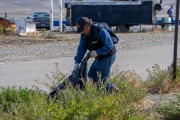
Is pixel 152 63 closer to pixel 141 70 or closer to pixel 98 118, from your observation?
pixel 141 70

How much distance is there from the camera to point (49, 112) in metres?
6.03

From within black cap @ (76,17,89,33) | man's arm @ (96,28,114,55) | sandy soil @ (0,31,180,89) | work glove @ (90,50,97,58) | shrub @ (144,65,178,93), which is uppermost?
black cap @ (76,17,89,33)

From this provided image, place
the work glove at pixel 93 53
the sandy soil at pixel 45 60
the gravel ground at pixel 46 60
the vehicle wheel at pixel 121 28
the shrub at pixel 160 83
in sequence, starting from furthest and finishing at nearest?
the vehicle wheel at pixel 121 28, the sandy soil at pixel 45 60, the gravel ground at pixel 46 60, the shrub at pixel 160 83, the work glove at pixel 93 53

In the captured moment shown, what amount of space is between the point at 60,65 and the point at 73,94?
9981 millimetres

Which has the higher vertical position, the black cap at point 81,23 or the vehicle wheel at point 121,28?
the black cap at point 81,23

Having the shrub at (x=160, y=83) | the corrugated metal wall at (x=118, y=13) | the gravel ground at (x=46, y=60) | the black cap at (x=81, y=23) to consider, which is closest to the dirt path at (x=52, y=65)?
the gravel ground at (x=46, y=60)

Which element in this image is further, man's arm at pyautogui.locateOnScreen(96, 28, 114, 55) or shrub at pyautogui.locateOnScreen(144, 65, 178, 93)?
shrub at pyautogui.locateOnScreen(144, 65, 178, 93)

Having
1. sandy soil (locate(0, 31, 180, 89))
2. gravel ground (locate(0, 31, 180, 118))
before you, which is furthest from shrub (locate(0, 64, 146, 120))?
sandy soil (locate(0, 31, 180, 89))

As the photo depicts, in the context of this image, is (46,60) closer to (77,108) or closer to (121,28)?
(77,108)

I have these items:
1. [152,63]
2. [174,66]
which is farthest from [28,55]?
[174,66]

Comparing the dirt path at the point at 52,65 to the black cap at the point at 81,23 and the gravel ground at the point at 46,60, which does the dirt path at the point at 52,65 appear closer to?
the gravel ground at the point at 46,60

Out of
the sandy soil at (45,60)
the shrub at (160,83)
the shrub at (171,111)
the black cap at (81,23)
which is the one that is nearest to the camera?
the shrub at (171,111)

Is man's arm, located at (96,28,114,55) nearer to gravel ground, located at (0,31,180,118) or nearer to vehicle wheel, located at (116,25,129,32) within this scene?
gravel ground, located at (0,31,180,118)

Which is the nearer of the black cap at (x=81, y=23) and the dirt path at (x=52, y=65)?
the black cap at (x=81, y=23)
